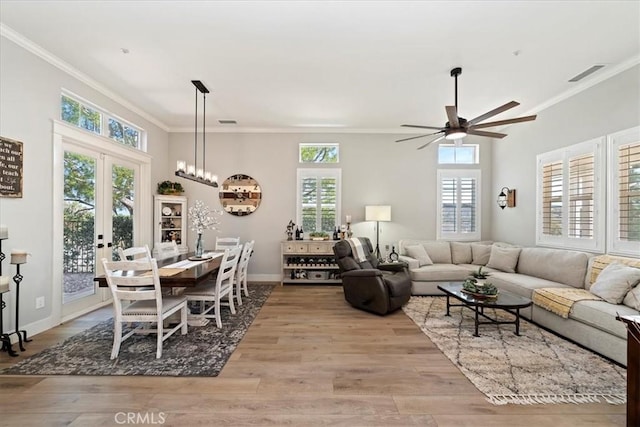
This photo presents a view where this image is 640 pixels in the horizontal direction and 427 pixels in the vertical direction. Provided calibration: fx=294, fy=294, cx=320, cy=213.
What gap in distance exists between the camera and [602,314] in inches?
113

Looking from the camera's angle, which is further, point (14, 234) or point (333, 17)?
point (14, 234)

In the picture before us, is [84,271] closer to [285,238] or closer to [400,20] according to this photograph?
[285,238]

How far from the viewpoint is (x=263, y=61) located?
3.46 m

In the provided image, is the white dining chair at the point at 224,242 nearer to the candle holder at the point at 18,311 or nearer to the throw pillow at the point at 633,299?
the candle holder at the point at 18,311

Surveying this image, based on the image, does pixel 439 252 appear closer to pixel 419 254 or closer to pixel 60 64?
pixel 419 254

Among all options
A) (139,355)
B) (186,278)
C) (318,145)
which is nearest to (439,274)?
Answer: (318,145)

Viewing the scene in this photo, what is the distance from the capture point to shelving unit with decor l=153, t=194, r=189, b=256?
18.2 ft

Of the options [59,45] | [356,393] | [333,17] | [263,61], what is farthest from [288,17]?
[356,393]

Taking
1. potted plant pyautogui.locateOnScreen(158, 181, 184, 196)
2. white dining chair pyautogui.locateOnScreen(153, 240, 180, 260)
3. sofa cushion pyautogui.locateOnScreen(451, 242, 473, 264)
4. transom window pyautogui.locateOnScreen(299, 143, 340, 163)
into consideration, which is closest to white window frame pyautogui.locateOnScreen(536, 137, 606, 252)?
sofa cushion pyautogui.locateOnScreen(451, 242, 473, 264)

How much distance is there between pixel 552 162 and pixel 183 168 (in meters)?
5.48

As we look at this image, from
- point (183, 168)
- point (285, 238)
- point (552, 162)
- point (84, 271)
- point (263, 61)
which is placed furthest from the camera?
point (285, 238)

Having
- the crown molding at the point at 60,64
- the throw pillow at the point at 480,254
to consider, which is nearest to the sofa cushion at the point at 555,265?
the throw pillow at the point at 480,254

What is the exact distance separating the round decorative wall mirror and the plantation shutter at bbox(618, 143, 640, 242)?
5554mm

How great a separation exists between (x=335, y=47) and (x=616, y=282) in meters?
3.89
